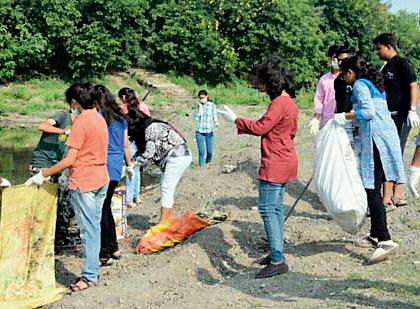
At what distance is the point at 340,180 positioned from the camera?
6160mm

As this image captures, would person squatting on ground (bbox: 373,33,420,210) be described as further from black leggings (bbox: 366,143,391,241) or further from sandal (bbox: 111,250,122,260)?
sandal (bbox: 111,250,122,260)

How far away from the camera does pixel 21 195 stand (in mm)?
5926

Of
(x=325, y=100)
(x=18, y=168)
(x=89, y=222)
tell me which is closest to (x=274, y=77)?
(x=89, y=222)

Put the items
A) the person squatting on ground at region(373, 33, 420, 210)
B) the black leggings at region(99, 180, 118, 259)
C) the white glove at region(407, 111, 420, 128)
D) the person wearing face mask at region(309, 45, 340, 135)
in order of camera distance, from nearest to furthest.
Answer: the black leggings at region(99, 180, 118, 259) < the person squatting on ground at region(373, 33, 420, 210) < the white glove at region(407, 111, 420, 128) < the person wearing face mask at region(309, 45, 340, 135)

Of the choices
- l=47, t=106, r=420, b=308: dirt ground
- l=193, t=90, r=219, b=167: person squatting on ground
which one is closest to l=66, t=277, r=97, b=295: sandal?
l=47, t=106, r=420, b=308: dirt ground

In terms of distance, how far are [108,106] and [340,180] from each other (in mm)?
2287

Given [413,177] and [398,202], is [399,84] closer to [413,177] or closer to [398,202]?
[413,177]

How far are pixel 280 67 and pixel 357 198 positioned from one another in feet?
4.36

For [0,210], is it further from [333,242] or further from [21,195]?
[333,242]

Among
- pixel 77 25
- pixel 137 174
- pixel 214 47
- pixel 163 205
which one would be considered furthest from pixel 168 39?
pixel 163 205

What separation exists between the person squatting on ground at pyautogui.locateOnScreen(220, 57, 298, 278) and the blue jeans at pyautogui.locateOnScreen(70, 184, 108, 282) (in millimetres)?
1401

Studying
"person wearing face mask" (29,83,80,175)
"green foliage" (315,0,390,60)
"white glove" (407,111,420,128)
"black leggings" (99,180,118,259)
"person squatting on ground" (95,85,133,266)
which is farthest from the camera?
"green foliage" (315,0,390,60)

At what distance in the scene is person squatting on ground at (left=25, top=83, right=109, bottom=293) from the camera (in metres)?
5.84

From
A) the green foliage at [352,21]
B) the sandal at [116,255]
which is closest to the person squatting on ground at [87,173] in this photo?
the sandal at [116,255]
